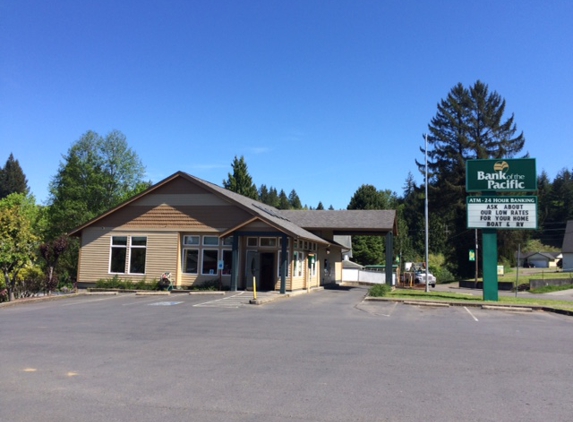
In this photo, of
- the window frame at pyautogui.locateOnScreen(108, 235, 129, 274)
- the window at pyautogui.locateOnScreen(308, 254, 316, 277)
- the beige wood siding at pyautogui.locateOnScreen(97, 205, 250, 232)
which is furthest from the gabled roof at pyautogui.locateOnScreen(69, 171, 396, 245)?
the window frame at pyautogui.locateOnScreen(108, 235, 129, 274)

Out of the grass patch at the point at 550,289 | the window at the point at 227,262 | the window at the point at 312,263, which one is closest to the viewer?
the window at the point at 227,262

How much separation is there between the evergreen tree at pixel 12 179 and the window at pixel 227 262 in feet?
331

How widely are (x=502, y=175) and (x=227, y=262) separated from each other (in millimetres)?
15061

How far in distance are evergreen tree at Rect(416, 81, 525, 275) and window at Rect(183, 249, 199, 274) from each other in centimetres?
4011

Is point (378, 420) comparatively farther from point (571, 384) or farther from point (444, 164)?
point (444, 164)

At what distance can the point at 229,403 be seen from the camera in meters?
6.18

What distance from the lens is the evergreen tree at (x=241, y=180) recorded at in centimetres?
6688

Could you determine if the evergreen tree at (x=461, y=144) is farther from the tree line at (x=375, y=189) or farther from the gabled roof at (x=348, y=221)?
the gabled roof at (x=348, y=221)

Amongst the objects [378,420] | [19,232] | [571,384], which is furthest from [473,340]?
[19,232]

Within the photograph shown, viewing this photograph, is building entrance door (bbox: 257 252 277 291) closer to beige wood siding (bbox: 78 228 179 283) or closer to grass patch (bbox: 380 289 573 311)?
beige wood siding (bbox: 78 228 179 283)

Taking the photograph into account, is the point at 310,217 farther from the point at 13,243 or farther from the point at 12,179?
the point at 12,179

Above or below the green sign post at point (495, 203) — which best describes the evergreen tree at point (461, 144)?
→ above

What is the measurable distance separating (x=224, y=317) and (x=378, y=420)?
34.2ft

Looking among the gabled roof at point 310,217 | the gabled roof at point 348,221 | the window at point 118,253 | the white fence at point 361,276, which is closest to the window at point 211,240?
the gabled roof at point 310,217
